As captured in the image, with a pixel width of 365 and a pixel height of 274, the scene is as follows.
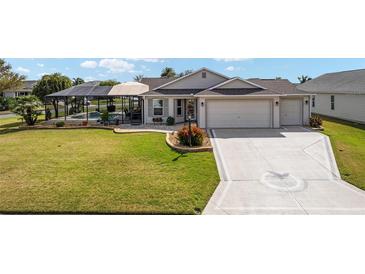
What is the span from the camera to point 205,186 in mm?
9688

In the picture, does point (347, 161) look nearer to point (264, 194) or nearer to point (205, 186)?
point (264, 194)

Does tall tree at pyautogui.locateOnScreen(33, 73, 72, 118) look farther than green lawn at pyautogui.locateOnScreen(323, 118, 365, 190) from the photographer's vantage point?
Yes

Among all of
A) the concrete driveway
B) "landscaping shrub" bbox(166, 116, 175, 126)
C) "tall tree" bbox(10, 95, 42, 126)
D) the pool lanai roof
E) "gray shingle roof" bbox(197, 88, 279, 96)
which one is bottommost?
the concrete driveway

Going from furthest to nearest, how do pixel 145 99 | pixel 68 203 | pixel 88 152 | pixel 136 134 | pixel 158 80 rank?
pixel 158 80
pixel 145 99
pixel 136 134
pixel 88 152
pixel 68 203

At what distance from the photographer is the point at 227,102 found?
2039cm

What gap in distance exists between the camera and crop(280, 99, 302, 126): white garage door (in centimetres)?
2139

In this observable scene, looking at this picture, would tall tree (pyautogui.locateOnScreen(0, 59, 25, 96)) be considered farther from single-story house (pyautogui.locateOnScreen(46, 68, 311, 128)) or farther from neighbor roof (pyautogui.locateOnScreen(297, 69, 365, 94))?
neighbor roof (pyautogui.locateOnScreen(297, 69, 365, 94))

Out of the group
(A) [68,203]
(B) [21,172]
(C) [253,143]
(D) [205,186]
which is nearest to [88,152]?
(B) [21,172]

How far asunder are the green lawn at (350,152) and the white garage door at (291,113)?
267cm

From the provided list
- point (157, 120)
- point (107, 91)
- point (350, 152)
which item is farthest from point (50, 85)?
point (350, 152)

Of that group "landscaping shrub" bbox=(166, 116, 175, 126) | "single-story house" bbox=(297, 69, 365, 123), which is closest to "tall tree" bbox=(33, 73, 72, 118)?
"landscaping shrub" bbox=(166, 116, 175, 126)

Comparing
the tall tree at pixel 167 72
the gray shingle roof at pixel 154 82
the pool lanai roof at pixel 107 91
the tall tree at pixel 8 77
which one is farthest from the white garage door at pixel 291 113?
the tall tree at pixel 167 72

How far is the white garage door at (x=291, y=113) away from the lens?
2139cm

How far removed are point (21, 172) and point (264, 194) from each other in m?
9.08
